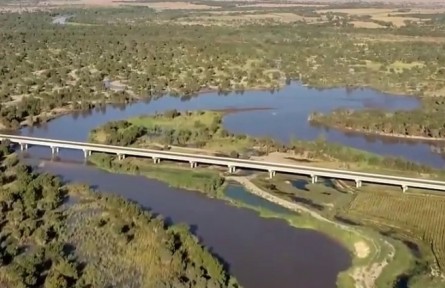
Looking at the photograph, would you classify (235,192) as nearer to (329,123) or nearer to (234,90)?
(329,123)

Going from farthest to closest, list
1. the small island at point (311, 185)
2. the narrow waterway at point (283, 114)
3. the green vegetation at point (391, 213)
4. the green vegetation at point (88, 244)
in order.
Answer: the narrow waterway at point (283, 114)
the small island at point (311, 185)
the green vegetation at point (391, 213)
the green vegetation at point (88, 244)

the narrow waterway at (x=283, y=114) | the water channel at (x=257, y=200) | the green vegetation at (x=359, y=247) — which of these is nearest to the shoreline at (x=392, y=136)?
the narrow waterway at (x=283, y=114)

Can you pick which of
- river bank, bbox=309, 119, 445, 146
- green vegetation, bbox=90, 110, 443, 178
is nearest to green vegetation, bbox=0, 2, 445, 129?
green vegetation, bbox=90, 110, 443, 178

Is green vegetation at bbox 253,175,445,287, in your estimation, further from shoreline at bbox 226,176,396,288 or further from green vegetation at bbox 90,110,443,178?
green vegetation at bbox 90,110,443,178

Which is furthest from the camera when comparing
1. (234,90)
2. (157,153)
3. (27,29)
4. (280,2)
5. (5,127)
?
(280,2)

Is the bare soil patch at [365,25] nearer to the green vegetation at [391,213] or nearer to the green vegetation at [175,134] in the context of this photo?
the green vegetation at [175,134]

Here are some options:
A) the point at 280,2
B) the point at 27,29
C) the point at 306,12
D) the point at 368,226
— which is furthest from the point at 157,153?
the point at 280,2
